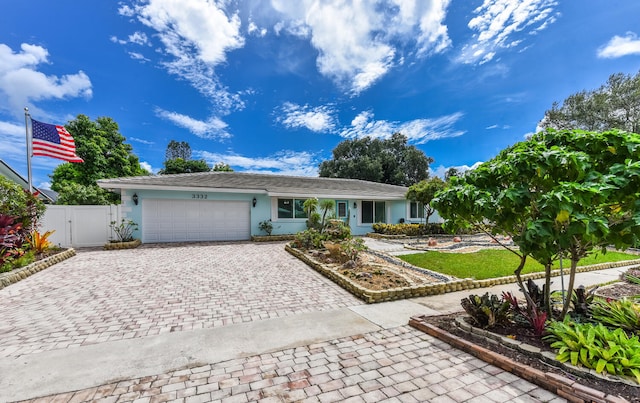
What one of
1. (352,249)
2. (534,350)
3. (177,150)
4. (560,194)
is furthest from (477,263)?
(177,150)

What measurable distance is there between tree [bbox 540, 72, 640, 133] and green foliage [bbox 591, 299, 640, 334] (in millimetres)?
24121

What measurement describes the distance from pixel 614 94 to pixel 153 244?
3552 centimetres

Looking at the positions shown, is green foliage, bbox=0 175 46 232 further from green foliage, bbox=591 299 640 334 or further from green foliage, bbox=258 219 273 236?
green foliage, bbox=591 299 640 334

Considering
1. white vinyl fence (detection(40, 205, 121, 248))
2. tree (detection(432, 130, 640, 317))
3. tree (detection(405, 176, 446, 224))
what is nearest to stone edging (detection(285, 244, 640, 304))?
tree (detection(432, 130, 640, 317))

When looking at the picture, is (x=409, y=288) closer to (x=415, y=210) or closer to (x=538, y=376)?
(x=538, y=376)

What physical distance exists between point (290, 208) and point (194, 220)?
5.32 meters

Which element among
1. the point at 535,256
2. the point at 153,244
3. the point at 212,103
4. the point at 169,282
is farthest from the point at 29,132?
the point at 535,256

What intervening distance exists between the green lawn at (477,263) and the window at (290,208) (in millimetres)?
7612

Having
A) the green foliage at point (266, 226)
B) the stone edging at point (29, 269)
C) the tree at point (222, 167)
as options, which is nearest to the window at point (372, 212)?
the green foliage at point (266, 226)

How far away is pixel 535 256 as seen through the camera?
3068 mm

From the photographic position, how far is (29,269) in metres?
7.21

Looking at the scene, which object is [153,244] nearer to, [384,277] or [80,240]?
[80,240]

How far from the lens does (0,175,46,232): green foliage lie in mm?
7824

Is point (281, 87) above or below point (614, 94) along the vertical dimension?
below
